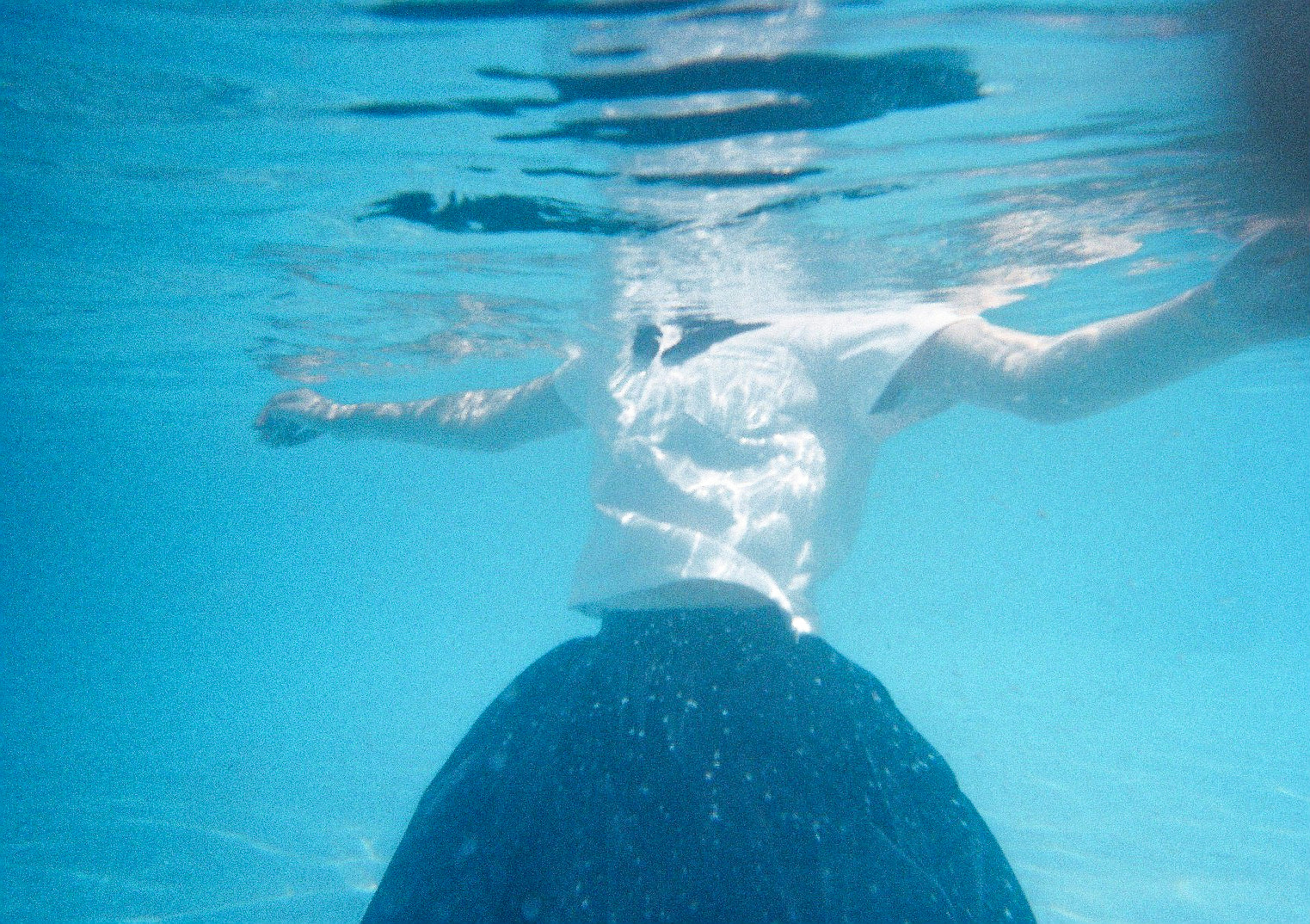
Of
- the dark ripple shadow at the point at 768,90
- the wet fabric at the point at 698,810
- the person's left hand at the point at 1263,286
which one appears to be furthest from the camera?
the dark ripple shadow at the point at 768,90

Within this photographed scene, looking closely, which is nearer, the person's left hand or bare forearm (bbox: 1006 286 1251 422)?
the person's left hand

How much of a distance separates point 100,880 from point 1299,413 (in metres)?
49.9

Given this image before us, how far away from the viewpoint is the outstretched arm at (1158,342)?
424 centimetres

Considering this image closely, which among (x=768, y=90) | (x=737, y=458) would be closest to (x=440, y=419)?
(x=737, y=458)

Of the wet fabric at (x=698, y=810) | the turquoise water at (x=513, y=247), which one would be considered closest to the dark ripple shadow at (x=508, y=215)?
the turquoise water at (x=513, y=247)

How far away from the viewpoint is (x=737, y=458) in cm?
445

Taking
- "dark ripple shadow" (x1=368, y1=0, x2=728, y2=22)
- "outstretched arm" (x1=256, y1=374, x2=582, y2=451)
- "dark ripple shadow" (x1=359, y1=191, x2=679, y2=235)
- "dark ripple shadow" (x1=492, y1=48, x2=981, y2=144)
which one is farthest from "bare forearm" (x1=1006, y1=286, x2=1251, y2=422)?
"dark ripple shadow" (x1=359, y1=191, x2=679, y2=235)

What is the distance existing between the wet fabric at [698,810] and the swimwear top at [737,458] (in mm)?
730

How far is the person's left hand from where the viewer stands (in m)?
4.20

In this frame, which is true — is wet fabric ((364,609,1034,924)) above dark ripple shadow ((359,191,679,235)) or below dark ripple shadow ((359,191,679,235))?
below

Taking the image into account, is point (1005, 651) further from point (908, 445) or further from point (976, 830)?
point (976, 830)

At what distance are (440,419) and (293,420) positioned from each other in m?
2.23

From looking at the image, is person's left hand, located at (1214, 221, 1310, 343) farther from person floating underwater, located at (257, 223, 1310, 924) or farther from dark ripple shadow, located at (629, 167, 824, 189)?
dark ripple shadow, located at (629, 167, 824, 189)

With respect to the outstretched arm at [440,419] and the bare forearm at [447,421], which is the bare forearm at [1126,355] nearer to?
the outstretched arm at [440,419]
